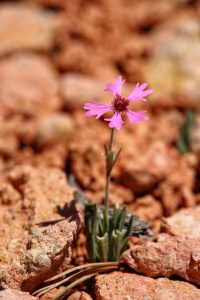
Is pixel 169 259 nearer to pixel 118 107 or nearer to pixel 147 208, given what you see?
pixel 147 208

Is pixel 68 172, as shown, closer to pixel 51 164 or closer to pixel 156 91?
pixel 51 164

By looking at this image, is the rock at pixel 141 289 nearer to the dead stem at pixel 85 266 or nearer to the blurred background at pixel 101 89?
the dead stem at pixel 85 266

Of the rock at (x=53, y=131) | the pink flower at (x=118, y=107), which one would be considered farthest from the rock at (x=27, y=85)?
the pink flower at (x=118, y=107)

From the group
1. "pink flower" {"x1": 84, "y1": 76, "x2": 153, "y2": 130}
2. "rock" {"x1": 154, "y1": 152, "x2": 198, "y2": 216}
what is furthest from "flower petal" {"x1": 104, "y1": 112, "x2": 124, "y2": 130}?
"rock" {"x1": 154, "y1": 152, "x2": 198, "y2": 216}

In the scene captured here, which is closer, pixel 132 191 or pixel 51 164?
pixel 132 191

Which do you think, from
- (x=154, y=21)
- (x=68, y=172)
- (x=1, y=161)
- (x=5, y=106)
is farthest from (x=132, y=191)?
(x=154, y=21)

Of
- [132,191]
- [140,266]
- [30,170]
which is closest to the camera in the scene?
[140,266]

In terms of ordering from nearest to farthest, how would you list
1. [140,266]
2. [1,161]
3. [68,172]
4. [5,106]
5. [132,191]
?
[140,266] → [132,191] → [68,172] → [1,161] → [5,106]
